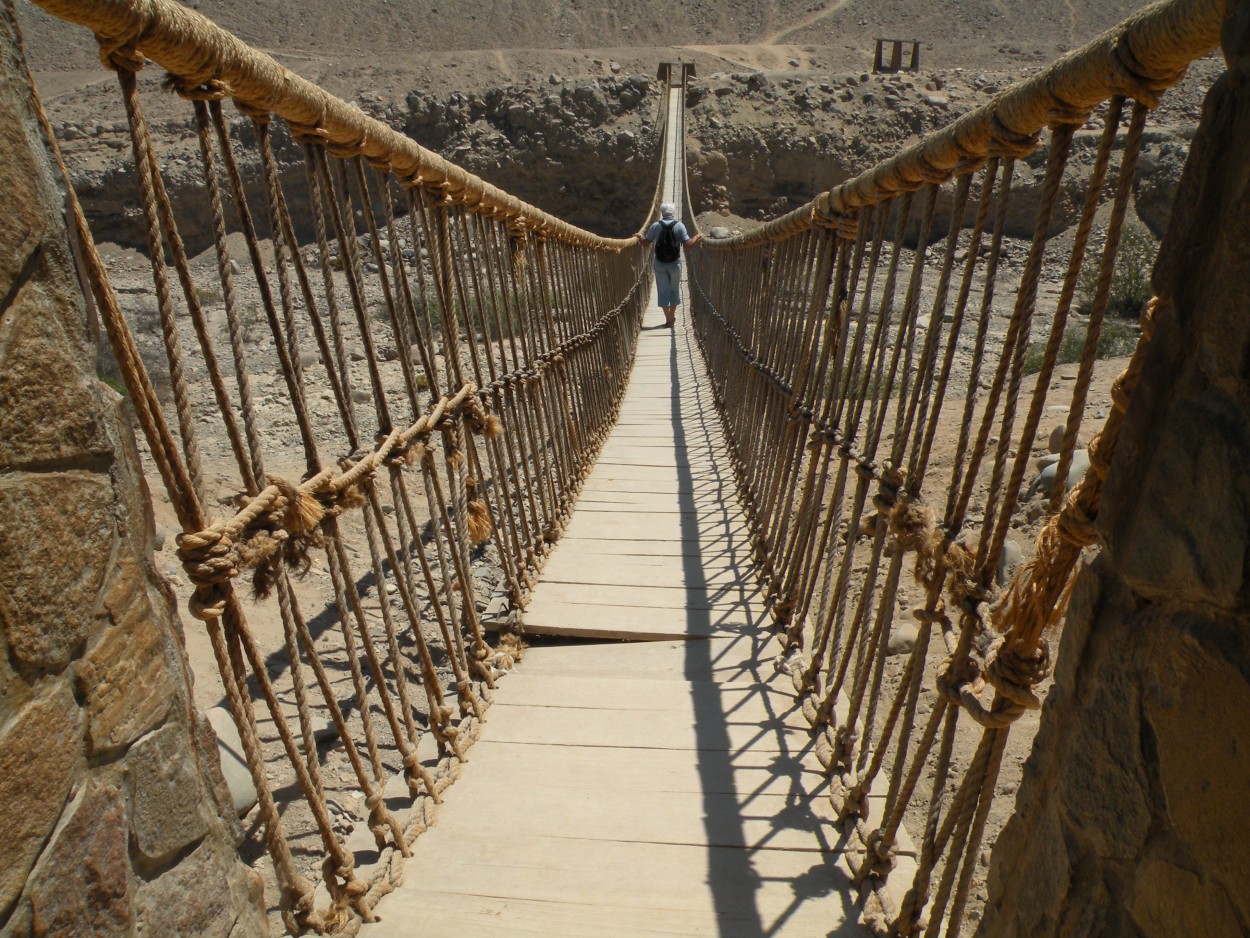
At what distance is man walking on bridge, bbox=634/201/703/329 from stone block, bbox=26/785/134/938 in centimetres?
706

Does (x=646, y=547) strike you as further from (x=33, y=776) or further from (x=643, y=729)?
(x=33, y=776)

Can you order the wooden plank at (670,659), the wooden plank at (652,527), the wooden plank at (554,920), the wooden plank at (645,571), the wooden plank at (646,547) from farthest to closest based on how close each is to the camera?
the wooden plank at (652,527)
the wooden plank at (646,547)
the wooden plank at (645,571)
the wooden plank at (670,659)
the wooden plank at (554,920)

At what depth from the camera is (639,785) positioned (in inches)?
81.7

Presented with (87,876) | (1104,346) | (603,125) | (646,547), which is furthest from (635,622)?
(603,125)

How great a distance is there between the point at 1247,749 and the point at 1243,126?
486mm

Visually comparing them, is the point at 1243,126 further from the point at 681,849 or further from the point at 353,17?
the point at 353,17

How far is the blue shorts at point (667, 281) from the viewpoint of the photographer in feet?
28.4

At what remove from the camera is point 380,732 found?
3.57m

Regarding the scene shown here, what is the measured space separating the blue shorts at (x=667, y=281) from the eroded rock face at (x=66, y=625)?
25.8ft

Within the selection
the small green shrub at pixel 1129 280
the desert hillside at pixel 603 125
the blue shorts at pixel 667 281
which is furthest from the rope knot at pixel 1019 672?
the desert hillside at pixel 603 125

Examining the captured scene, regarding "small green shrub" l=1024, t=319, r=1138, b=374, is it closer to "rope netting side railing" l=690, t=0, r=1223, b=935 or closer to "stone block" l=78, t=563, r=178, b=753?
"rope netting side railing" l=690, t=0, r=1223, b=935

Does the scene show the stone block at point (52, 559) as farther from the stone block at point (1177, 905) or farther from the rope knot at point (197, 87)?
the stone block at point (1177, 905)

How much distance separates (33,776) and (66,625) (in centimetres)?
14

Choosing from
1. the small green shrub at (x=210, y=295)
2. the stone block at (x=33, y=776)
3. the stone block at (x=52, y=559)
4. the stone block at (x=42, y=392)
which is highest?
the stone block at (x=42, y=392)
